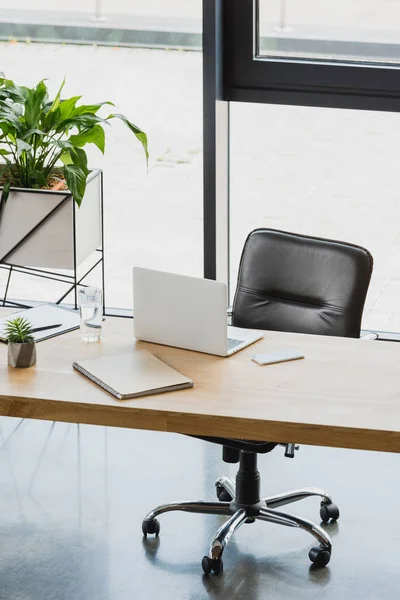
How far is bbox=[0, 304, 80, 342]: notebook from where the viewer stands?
3588mm

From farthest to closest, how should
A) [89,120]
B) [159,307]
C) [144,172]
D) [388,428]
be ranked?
1. [144,172]
2. [89,120]
3. [159,307]
4. [388,428]

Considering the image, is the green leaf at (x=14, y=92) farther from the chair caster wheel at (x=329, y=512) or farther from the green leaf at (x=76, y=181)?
the chair caster wheel at (x=329, y=512)

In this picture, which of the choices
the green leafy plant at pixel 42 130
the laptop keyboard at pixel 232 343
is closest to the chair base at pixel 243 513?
the laptop keyboard at pixel 232 343

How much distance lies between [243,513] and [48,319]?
916 mm

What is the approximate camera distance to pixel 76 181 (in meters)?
4.42

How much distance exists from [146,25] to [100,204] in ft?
2.93

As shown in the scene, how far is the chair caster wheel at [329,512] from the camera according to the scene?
3.85 meters

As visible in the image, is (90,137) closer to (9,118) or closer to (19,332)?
(9,118)

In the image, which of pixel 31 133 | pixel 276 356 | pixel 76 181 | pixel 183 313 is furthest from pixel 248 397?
pixel 31 133

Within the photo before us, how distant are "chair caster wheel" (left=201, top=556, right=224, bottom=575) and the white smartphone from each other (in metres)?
0.68

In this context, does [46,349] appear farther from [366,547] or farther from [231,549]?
[366,547]

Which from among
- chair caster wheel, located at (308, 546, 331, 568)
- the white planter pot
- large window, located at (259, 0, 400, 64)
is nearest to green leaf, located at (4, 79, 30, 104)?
the white planter pot

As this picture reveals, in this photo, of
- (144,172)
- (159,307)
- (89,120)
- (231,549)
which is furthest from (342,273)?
(144,172)

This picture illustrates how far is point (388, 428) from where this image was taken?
9.50 ft
